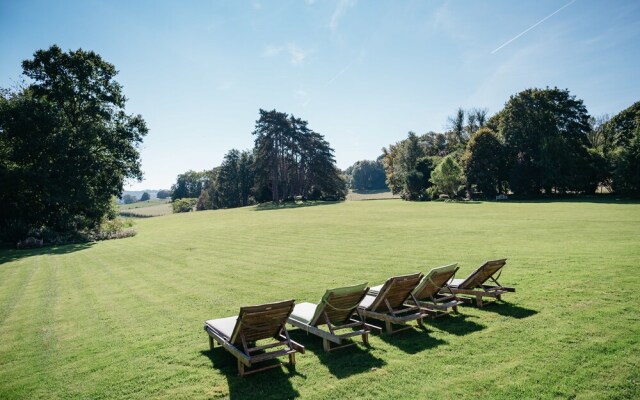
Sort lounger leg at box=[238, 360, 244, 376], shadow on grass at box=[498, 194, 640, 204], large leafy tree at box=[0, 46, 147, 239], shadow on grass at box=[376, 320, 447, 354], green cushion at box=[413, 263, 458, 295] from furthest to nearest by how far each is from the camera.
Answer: shadow on grass at box=[498, 194, 640, 204]
large leafy tree at box=[0, 46, 147, 239]
green cushion at box=[413, 263, 458, 295]
shadow on grass at box=[376, 320, 447, 354]
lounger leg at box=[238, 360, 244, 376]

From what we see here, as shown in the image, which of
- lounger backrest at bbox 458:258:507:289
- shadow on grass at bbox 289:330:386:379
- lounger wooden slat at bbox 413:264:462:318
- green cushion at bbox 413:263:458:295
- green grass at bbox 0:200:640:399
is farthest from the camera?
lounger backrest at bbox 458:258:507:289

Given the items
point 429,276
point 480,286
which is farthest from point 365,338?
point 480,286

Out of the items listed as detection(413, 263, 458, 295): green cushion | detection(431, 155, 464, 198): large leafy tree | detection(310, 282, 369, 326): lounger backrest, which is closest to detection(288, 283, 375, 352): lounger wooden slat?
detection(310, 282, 369, 326): lounger backrest

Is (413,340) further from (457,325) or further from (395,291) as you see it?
(457,325)

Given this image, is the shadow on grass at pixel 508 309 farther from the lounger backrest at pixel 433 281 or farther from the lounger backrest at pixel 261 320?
the lounger backrest at pixel 261 320

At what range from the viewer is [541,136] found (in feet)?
188

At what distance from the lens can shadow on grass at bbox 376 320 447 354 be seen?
733 cm

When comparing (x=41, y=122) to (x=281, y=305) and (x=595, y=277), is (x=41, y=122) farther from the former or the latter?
(x=595, y=277)

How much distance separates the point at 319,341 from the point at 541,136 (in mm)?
63722

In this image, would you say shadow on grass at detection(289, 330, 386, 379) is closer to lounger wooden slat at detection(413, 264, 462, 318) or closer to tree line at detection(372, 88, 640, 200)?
lounger wooden slat at detection(413, 264, 462, 318)

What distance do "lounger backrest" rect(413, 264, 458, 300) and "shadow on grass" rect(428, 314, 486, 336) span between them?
2.33ft

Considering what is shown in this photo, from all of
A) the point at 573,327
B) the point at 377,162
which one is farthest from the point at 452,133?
the point at 573,327

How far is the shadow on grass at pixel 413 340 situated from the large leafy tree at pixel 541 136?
58.5 m

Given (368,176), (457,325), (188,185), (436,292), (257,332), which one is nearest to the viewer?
(257,332)
